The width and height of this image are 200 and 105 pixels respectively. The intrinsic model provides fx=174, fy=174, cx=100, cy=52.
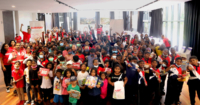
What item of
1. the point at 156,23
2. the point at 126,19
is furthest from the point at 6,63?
the point at 126,19

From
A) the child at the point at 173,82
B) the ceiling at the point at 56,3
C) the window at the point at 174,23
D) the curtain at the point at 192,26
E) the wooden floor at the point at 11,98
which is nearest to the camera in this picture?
the child at the point at 173,82

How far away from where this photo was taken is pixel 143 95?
480 centimetres

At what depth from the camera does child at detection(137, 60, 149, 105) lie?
14.7 ft

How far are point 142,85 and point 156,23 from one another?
8.53m

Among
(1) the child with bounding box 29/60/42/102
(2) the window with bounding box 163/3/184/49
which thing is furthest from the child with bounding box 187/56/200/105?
(2) the window with bounding box 163/3/184/49

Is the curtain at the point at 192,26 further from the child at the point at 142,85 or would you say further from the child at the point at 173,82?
the child at the point at 142,85

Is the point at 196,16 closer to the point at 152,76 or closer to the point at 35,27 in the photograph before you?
the point at 152,76

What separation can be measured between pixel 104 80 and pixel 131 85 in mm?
790

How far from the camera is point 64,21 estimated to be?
18641 mm

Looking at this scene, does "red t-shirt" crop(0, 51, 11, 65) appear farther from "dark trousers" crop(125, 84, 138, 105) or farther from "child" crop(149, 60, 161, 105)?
"child" crop(149, 60, 161, 105)

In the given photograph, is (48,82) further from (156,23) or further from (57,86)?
(156,23)

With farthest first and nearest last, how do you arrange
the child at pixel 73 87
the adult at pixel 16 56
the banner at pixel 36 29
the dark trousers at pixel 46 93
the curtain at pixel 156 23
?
the curtain at pixel 156 23 < the banner at pixel 36 29 < the adult at pixel 16 56 < the dark trousers at pixel 46 93 < the child at pixel 73 87

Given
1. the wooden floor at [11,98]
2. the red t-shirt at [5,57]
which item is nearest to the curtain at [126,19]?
the wooden floor at [11,98]

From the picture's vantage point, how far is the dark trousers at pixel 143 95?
4.71m
